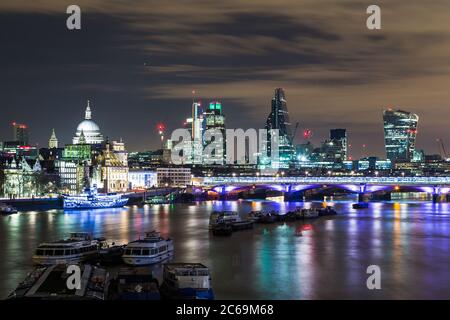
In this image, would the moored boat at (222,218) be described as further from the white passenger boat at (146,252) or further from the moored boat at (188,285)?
the moored boat at (188,285)

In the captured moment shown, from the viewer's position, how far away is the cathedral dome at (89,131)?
14175 cm

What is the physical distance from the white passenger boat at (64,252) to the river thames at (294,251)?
969 mm

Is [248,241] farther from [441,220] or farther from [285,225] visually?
[441,220]

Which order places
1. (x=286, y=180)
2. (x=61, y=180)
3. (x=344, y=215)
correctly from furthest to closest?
(x=61, y=180) → (x=286, y=180) → (x=344, y=215)

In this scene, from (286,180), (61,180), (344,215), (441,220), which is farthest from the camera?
(61,180)

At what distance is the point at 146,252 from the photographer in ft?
100

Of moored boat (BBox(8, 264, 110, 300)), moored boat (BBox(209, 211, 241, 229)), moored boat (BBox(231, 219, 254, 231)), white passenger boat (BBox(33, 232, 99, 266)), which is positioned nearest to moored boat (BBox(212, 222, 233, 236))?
moored boat (BBox(209, 211, 241, 229))

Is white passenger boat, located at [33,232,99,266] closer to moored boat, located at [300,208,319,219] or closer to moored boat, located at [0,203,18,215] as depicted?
moored boat, located at [300,208,319,219]

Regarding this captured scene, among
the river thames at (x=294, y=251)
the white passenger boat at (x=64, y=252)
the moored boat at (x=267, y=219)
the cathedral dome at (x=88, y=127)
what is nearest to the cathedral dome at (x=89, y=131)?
the cathedral dome at (x=88, y=127)

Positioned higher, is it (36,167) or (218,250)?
(36,167)

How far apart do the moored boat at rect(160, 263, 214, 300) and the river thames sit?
70.2 inches

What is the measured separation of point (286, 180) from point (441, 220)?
4368 centimetres
